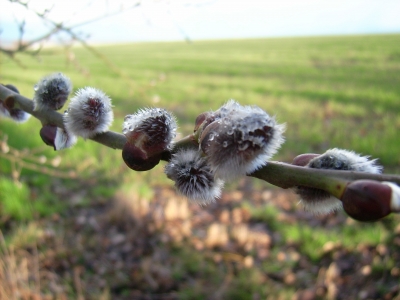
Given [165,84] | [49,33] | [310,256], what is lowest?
[310,256]

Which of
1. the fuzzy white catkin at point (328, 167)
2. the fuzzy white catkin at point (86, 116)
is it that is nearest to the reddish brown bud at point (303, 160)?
the fuzzy white catkin at point (328, 167)

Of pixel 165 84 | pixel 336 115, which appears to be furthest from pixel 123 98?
pixel 336 115

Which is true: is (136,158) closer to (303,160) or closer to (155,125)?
(155,125)

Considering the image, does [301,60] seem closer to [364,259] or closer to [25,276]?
[364,259]

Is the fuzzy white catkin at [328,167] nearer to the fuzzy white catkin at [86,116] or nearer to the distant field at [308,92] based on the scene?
the fuzzy white catkin at [86,116]

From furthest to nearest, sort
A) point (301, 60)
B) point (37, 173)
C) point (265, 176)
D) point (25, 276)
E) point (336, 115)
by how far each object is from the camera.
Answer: point (301, 60) → point (336, 115) → point (37, 173) → point (25, 276) → point (265, 176)

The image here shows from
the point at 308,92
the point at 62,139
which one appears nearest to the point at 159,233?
the point at 62,139
